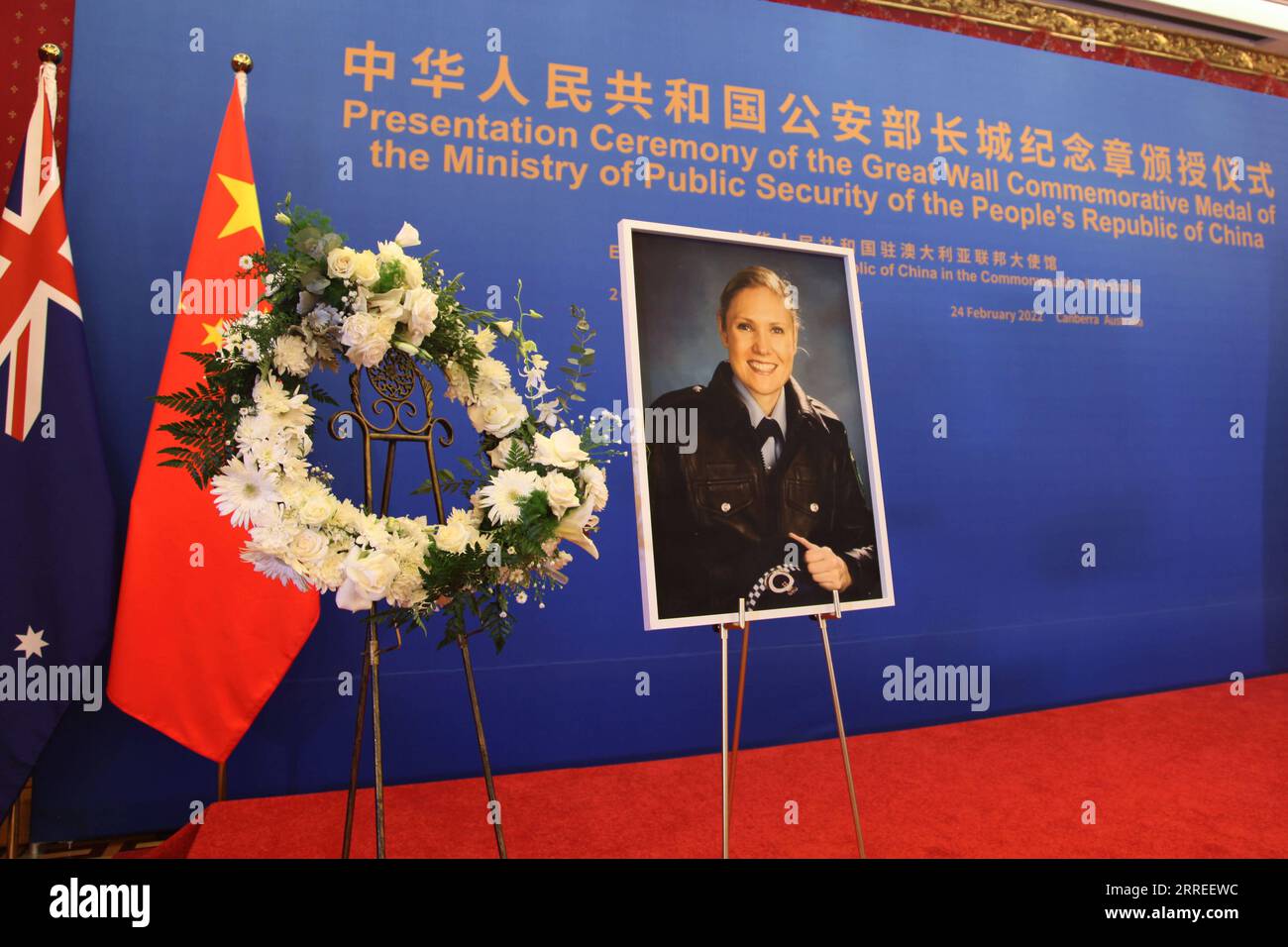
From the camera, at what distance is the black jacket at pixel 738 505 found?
6.86 feet

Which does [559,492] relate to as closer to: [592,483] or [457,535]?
[592,483]

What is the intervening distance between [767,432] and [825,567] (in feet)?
1.24

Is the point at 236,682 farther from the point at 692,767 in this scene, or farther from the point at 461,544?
the point at 692,767

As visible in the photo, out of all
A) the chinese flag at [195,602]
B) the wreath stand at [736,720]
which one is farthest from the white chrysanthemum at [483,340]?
the chinese flag at [195,602]

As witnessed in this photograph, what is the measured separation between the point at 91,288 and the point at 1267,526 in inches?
196

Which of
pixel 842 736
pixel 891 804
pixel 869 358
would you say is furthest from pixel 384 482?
pixel 869 358

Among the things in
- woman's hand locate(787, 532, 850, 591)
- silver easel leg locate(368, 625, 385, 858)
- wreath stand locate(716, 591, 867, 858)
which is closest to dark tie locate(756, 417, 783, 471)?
woman's hand locate(787, 532, 850, 591)

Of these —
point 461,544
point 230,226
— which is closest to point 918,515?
point 461,544

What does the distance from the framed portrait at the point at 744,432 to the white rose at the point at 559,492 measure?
0.37 metres

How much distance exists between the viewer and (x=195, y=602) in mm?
2389

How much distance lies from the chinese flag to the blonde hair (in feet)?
4.42

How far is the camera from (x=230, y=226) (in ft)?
8.16

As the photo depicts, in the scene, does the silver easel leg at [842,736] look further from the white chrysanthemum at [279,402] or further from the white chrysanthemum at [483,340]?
the white chrysanthemum at [279,402]

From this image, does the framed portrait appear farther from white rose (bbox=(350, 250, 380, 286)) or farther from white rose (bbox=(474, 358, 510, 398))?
white rose (bbox=(350, 250, 380, 286))
